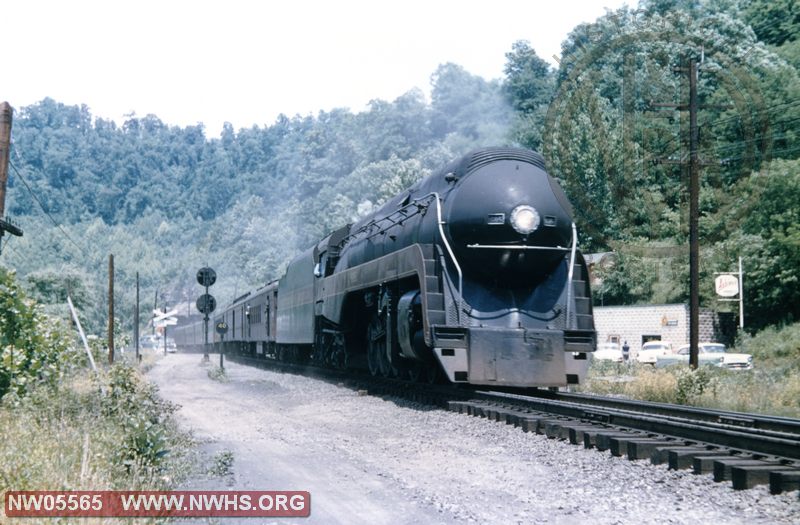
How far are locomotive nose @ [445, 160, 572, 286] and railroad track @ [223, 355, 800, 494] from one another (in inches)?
82.6

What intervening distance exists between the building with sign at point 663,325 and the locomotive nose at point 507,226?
3094cm

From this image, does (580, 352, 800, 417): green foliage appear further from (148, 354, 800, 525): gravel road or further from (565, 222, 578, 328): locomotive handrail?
(148, 354, 800, 525): gravel road

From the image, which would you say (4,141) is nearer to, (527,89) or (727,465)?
(727,465)

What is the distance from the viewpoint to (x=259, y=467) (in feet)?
28.1

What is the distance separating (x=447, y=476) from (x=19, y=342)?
391 inches

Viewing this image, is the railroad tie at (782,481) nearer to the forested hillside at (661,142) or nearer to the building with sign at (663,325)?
the forested hillside at (661,142)

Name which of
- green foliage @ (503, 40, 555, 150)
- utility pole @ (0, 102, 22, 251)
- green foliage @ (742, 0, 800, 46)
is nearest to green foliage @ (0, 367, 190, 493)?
utility pole @ (0, 102, 22, 251)

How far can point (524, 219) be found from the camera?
44.1 feet

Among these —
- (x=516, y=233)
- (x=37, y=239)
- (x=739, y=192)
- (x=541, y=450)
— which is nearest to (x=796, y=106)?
(x=739, y=192)

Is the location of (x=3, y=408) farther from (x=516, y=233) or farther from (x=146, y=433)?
(x=516, y=233)

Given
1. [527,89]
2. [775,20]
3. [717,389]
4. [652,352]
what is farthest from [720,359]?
[527,89]

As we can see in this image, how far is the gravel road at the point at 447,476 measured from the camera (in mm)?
6426

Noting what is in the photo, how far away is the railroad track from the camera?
741cm

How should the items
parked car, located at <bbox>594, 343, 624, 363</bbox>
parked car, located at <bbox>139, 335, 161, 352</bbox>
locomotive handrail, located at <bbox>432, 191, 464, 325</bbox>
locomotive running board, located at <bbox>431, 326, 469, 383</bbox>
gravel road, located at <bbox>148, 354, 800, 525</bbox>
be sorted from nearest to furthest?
gravel road, located at <bbox>148, 354, 800, 525</bbox>
locomotive running board, located at <bbox>431, 326, 469, 383</bbox>
locomotive handrail, located at <bbox>432, 191, 464, 325</bbox>
parked car, located at <bbox>594, 343, 624, 363</bbox>
parked car, located at <bbox>139, 335, 161, 352</bbox>
